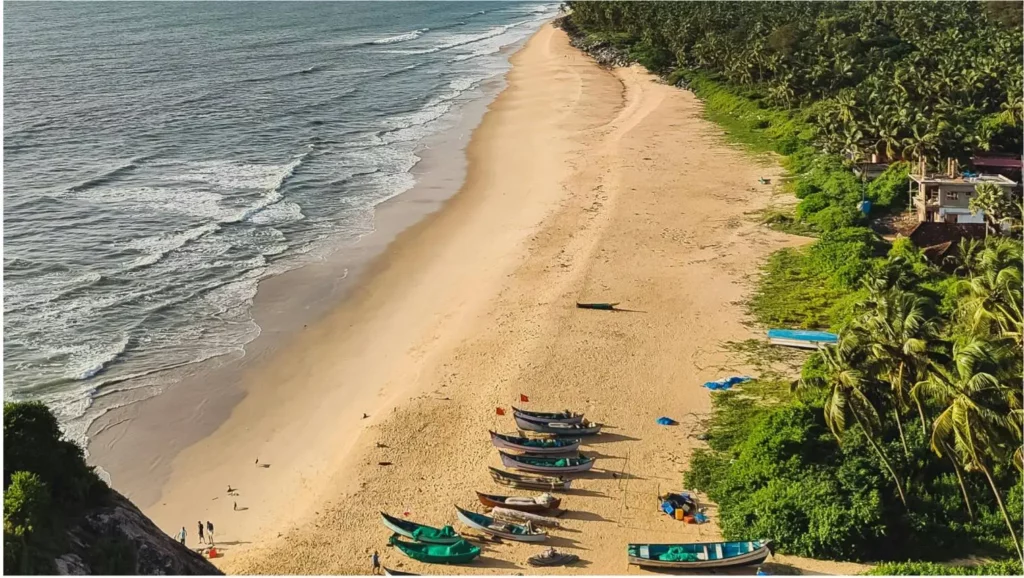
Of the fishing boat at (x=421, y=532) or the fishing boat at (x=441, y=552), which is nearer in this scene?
the fishing boat at (x=441, y=552)

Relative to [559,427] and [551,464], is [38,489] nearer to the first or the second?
[551,464]

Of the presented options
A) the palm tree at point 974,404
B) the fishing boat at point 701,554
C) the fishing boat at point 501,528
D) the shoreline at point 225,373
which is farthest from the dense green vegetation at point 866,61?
the fishing boat at point 501,528

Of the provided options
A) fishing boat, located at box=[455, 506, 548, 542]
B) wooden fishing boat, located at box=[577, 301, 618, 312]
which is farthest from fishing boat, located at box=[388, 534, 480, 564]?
wooden fishing boat, located at box=[577, 301, 618, 312]

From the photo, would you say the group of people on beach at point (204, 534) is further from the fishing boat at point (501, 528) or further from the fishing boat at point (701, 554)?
the fishing boat at point (701, 554)

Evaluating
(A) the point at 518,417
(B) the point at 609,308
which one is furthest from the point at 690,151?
(A) the point at 518,417

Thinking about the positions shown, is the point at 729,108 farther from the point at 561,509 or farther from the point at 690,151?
the point at 561,509
